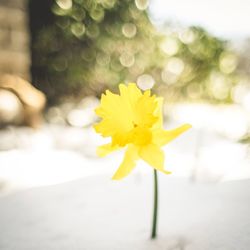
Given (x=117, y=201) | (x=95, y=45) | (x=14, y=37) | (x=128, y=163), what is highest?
(x=95, y=45)

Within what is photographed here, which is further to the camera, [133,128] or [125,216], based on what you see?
[125,216]

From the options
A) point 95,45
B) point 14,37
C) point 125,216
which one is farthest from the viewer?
point 95,45

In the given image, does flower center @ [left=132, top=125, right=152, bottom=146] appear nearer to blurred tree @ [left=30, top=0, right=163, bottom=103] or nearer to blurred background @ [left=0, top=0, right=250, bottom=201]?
blurred background @ [left=0, top=0, right=250, bottom=201]

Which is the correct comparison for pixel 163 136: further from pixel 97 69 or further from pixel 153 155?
pixel 97 69

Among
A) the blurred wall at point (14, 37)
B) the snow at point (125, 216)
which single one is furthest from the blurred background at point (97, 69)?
the snow at point (125, 216)

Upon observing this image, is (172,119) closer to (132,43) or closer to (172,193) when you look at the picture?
(132,43)

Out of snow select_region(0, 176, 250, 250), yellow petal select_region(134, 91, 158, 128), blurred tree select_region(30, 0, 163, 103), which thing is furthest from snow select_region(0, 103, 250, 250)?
blurred tree select_region(30, 0, 163, 103)

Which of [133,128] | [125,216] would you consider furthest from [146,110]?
[125,216]
